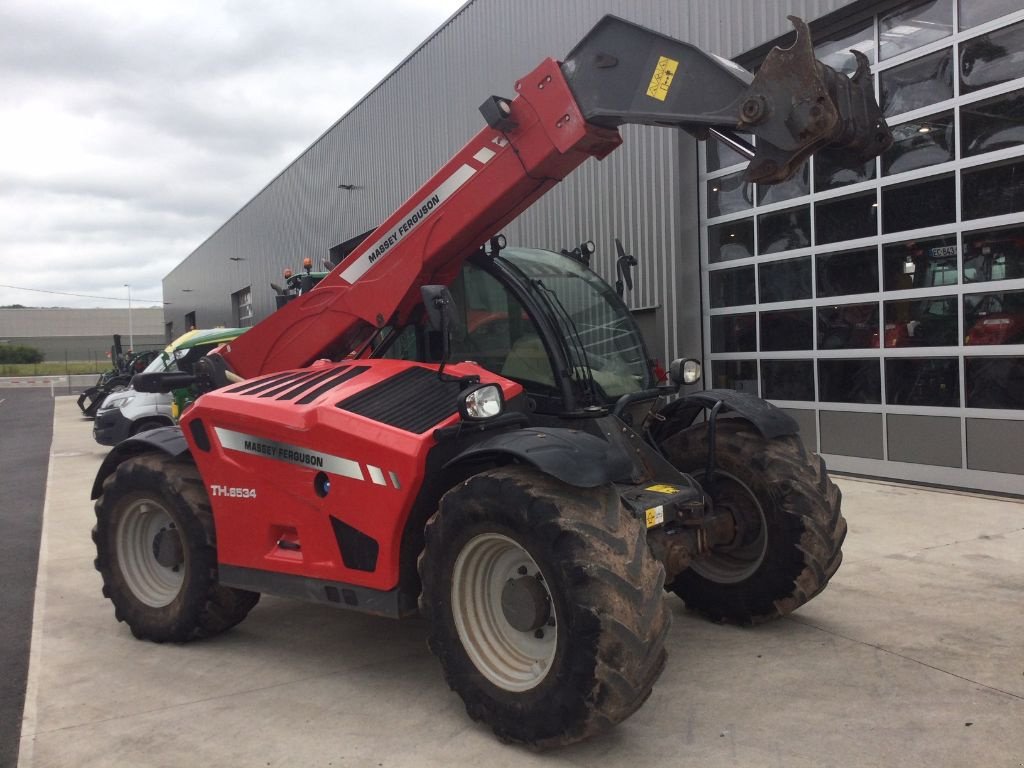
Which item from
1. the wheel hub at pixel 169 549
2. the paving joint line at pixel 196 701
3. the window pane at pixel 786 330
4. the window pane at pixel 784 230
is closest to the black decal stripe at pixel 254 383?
the wheel hub at pixel 169 549

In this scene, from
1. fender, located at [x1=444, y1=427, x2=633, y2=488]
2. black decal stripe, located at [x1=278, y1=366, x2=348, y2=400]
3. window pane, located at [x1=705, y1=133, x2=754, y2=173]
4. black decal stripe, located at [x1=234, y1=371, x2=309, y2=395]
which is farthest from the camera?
window pane, located at [x1=705, y1=133, x2=754, y2=173]

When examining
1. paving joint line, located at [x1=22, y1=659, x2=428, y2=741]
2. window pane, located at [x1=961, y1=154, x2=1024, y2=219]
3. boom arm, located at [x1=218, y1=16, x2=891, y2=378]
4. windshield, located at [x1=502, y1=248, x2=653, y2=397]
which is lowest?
paving joint line, located at [x1=22, y1=659, x2=428, y2=741]

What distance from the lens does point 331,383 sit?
4.49 m

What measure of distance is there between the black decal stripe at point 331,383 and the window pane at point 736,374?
7.28 metres

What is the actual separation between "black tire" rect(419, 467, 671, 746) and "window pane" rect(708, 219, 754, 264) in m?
8.06

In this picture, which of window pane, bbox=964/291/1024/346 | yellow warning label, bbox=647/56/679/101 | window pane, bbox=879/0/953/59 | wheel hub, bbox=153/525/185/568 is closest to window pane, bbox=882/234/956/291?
window pane, bbox=964/291/1024/346

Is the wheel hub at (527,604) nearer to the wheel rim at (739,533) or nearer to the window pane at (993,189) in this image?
the wheel rim at (739,533)

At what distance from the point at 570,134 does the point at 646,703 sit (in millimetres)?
2627

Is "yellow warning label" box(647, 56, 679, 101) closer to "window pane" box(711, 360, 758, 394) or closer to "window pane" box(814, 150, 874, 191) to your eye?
"window pane" box(814, 150, 874, 191)

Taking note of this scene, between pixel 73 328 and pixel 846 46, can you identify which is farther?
pixel 73 328

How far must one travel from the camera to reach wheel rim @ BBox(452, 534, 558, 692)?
3645 mm

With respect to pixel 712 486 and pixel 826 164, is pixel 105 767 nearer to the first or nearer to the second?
pixel 712 486

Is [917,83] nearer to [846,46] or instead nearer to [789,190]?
[846,46]

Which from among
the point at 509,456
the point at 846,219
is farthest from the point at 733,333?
the point at 509,456
